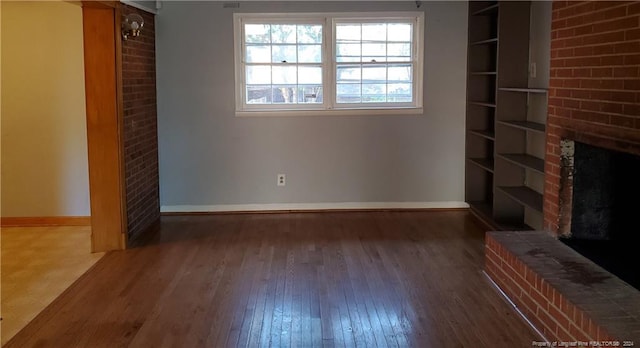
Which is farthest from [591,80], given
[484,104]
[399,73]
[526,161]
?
[399,73]

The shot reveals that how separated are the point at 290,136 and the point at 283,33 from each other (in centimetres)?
102

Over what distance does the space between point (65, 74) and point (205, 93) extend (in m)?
1.29

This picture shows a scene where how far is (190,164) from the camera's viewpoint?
6.18 meters

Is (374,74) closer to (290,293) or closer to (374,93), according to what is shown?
(374,93)

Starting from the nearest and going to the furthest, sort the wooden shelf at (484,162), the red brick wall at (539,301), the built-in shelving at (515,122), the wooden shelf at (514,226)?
the red brick wall at (539,301)
the built-in shelving at (515,122)
the wooden shelf at (514,226)
the wooden shelf at (484,162)

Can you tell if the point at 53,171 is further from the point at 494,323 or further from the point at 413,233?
the point at 494,323

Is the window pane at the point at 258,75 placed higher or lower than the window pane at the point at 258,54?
lower

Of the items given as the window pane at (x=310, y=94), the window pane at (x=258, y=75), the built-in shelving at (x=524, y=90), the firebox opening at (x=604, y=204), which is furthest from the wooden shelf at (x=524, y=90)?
the window pane at (x=258, y=75)

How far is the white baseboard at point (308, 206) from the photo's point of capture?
6.24m

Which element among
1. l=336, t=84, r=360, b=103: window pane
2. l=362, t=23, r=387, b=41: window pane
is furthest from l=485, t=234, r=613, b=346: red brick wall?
l=362, t=23, r=387, b=41: window pane

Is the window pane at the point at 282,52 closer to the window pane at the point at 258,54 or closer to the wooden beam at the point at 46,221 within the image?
the window pane at the point at 258,54

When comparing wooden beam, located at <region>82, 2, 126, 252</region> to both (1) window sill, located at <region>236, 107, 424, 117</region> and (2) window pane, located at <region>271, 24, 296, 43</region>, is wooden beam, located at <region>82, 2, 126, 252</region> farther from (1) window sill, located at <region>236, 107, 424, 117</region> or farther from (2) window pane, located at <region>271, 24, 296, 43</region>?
(2) window pane, located at <region>271, 24, 296, 43</region>

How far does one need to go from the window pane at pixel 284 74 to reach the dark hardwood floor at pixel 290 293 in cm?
148

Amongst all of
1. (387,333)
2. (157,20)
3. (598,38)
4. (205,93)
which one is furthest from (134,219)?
(598,38)
